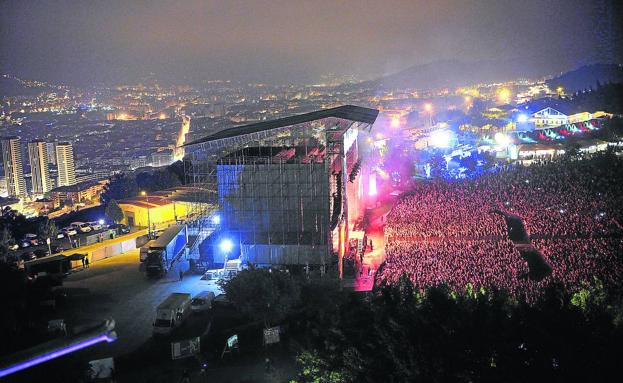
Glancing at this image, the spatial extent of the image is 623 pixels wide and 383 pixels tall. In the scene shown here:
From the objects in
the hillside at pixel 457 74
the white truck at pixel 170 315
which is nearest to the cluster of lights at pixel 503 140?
the white truck at pixel 170 315

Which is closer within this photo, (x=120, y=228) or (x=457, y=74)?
(x=120, y=228)

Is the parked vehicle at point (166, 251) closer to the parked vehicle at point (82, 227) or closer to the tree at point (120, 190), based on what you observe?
the parked vehicle at point (82, 227)

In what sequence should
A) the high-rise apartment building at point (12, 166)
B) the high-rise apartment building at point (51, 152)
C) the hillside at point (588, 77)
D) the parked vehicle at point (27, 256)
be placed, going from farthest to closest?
the hillside at point (588, 77)
the high-rise apartment building at point (51, 152)
the high-rise apartment building at point (12, 166)
the parked vehicle at point (27, 256)

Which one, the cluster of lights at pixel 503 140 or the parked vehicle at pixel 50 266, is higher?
the cluster of lights at pixel 503 140

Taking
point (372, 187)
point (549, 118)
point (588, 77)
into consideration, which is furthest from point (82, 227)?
point (588, 77)

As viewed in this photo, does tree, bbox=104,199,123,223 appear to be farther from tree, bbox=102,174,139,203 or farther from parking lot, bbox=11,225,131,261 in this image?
tree, bbox=102,174,139,203

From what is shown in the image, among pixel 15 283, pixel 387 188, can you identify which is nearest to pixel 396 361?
pixel 15 283

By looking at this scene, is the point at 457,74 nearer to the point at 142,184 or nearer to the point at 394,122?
the point at 394,122
